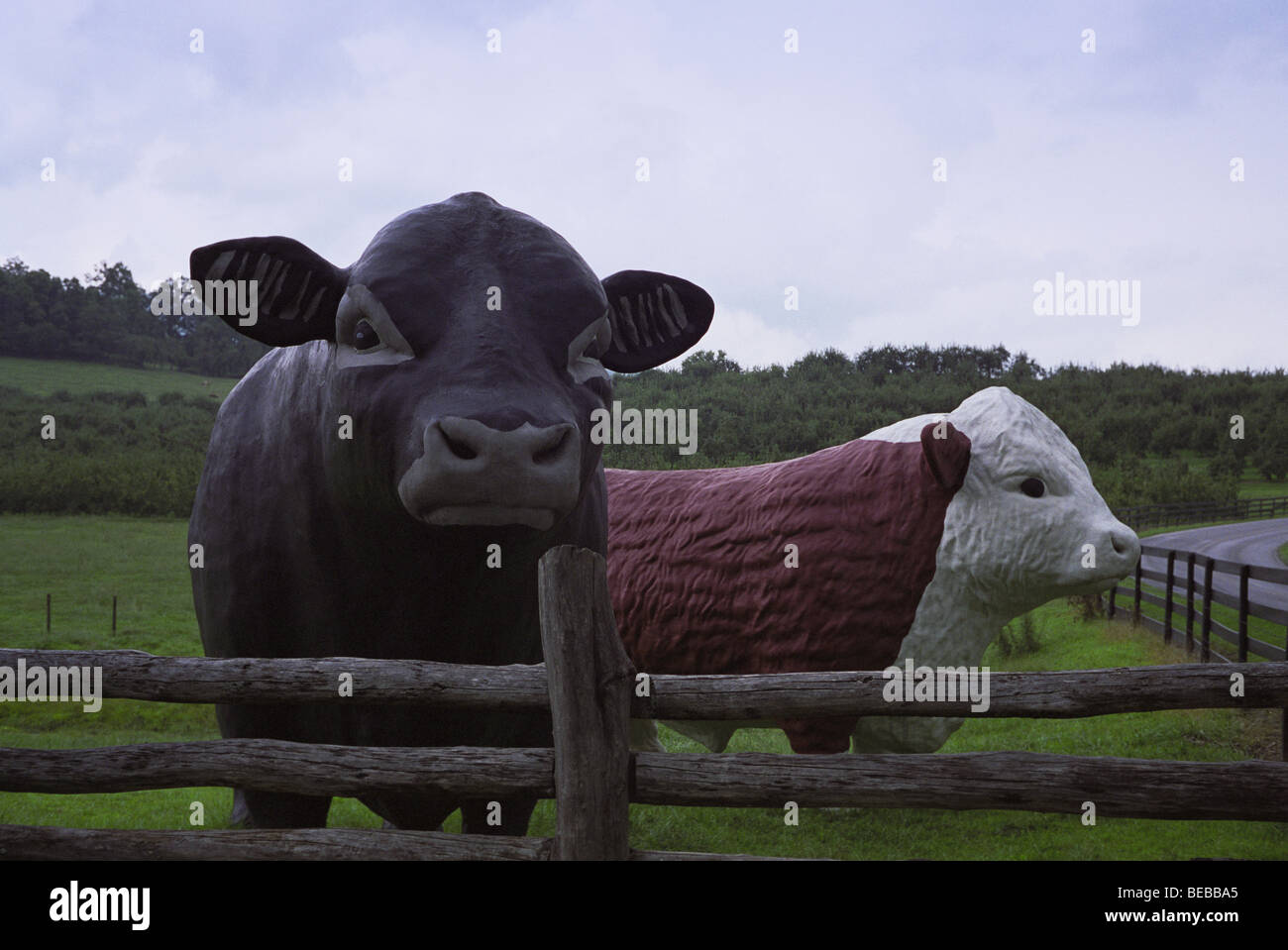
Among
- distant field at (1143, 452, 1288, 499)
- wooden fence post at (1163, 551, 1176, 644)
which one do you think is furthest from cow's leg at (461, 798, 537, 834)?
distant field at (1143, 452, 1288, 499)

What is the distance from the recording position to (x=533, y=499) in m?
2.19

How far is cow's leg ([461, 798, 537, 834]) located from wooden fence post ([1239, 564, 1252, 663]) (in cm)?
607

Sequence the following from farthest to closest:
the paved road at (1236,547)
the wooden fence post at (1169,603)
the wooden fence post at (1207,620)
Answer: the paved road at (1236,547) → the wooden fence post at (1169,603) → the wooden fence post at (1207,620)

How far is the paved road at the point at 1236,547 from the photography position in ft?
36.7

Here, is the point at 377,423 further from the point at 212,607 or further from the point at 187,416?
the point at 187,416

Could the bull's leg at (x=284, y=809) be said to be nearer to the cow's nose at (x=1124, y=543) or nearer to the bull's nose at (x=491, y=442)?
the bull's nose at (x=491, y=442)

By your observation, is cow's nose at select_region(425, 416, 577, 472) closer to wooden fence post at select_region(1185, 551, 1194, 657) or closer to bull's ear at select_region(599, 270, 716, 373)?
bull's ear at select_region(599, 270, 716, 373)

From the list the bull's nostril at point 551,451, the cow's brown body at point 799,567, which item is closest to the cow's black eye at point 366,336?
the bull's nostril at point 551,451

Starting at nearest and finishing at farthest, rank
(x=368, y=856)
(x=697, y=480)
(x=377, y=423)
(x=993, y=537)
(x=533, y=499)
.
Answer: (x=533, y=499)
(x=377, y=423)
(x=368, y=856)
(x=993, y=537)
(x=697, y=480)

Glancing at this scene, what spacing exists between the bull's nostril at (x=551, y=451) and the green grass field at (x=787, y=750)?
7.66 ft

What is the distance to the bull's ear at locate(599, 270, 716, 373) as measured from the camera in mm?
2998
